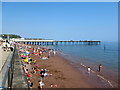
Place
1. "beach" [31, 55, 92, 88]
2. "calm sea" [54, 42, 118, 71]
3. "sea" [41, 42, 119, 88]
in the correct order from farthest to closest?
"calm sea" [54, 42, 118, 71]
"sea" [41, 42, 119, 88]
"beach" [31, 55, 92, 88]

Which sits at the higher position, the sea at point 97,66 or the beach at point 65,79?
the beach at point 65,79

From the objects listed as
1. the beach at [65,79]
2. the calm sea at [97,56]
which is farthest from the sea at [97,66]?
the beach at [65,79]

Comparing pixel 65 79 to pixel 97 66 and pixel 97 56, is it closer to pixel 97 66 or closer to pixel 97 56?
pixel 97 66

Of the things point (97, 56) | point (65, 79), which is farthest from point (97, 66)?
point (97, 56)

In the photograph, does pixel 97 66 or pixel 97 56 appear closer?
pixel 97 66

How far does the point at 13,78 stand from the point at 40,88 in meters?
3.22

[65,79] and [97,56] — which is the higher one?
[65,79]

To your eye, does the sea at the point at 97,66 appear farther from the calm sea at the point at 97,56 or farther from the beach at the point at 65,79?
the beach at the point at 65,79

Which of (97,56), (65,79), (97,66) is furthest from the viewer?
(97,56)

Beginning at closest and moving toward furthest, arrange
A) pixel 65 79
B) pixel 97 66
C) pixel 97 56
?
pixel 65 79, pixel 97 66, pixel 97 56

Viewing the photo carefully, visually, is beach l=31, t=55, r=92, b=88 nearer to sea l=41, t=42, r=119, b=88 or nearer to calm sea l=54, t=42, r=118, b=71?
sea l=41, t=42, r=119, b=88

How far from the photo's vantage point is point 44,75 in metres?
11.2

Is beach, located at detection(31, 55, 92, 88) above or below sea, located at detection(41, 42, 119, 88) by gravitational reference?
above

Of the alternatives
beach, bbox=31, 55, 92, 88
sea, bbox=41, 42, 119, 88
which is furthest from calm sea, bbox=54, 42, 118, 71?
beach, bbox=31, 55, 92, 88
